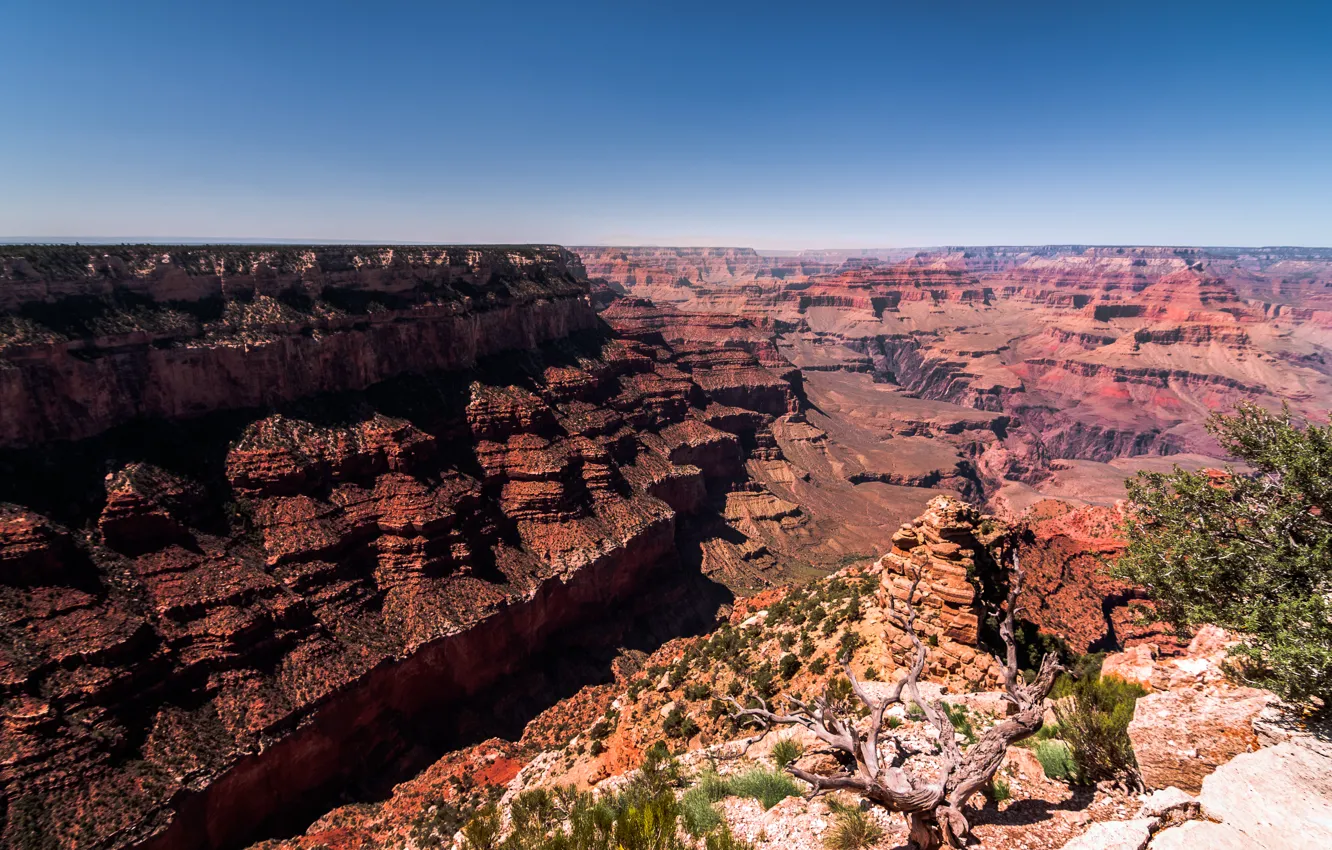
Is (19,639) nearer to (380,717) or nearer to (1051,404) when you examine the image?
(380,717)

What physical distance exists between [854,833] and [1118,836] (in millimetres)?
4143

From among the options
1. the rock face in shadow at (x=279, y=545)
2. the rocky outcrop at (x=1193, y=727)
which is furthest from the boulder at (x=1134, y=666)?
the rock face in shadow at (x=279, y=545)

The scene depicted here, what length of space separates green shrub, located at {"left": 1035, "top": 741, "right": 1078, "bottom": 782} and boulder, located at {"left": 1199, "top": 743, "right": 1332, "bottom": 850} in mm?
2944

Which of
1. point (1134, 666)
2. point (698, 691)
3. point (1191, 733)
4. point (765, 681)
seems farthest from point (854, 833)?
point (698, 691)

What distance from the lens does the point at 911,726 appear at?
16.5 metres

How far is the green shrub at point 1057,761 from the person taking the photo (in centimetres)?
1237

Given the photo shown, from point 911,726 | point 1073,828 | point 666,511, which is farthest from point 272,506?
point 1073,828

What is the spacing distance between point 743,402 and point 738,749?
8602 centimetres

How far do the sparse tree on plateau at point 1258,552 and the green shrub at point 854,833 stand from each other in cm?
792

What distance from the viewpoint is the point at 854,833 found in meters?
10.8

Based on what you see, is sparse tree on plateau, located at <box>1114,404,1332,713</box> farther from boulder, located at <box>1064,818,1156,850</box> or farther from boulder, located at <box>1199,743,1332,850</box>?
boulder, located at <box>1064,818,1156,850</box>

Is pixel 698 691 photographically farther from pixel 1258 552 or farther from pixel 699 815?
pixel 1258 552

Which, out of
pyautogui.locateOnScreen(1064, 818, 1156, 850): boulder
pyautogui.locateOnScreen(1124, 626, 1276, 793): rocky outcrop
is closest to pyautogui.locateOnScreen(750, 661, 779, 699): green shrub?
pyautogui.locateOnScreen(1124, 626, 1276, 793): rocky outcrop

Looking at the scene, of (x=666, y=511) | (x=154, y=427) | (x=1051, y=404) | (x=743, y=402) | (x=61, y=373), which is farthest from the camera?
(x=1051, y=404)
